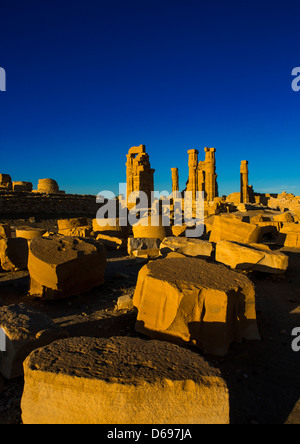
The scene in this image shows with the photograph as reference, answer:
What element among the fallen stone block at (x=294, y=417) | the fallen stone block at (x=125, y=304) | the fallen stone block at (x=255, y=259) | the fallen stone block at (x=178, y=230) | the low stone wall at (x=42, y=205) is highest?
the low stone wall at (x=42, y=205)

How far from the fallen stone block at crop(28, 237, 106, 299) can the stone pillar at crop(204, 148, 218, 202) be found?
73.4 feet

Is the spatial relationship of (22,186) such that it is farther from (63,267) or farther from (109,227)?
(63,267)

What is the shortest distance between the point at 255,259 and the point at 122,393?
4560 millimetres

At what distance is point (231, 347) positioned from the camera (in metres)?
3.39

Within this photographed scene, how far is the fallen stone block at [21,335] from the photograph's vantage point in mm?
2613

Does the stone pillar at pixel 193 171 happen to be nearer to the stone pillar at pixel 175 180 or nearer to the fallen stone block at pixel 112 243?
the stone pillar at pixel 175 180

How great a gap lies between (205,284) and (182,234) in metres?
6.98

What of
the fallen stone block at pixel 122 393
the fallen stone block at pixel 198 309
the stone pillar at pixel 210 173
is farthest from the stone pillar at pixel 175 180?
the fallen stone block at pixel 122 393

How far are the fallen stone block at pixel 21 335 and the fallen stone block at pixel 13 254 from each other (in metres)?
3.53

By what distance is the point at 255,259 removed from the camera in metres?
5.70

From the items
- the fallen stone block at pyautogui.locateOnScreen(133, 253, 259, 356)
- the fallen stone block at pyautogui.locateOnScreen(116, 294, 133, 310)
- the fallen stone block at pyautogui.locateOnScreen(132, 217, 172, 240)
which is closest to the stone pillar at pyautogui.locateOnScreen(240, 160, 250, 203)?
the fallen stone block at pyautogui.locateOnScreen(132, 217, 172, 240)

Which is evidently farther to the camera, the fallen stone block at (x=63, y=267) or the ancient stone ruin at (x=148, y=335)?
the fallen stone block at (x=63, y=267)

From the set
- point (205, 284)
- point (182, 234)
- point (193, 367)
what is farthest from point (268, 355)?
point (182, 234)

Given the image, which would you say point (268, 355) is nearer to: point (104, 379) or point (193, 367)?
point (193, 367)
